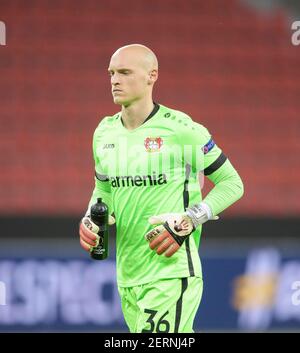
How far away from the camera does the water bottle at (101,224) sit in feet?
13.8

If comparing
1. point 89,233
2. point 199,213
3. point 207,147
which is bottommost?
point 89,233

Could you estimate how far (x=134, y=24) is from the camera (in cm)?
816

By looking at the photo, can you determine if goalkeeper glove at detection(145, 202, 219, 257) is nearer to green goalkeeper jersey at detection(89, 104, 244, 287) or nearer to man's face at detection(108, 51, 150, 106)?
green goalkeeper jersey at detection(89, 104, 244, 287)

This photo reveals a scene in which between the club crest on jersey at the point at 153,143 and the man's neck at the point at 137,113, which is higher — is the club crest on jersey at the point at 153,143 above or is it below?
below

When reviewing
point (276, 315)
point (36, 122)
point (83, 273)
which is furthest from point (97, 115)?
point (276, 315)

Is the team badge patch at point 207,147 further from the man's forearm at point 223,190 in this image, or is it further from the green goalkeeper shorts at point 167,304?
the green goalkeeper shorts at point 167,304

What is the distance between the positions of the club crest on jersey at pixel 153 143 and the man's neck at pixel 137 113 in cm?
12

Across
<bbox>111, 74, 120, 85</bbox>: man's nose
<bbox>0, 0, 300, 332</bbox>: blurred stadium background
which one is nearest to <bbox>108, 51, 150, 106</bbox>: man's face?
<bbox>111, 74, 120, 85</bbox>: man's nose

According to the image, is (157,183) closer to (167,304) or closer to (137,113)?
(137,113)

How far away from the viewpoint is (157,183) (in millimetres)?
4152

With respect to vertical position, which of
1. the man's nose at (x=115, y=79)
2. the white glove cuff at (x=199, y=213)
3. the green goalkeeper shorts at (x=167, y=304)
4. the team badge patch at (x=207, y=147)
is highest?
the man's nose at (x=115, y=79)

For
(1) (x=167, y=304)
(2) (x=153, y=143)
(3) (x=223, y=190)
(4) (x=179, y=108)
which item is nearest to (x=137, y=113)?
(2) (x=153, y=143)

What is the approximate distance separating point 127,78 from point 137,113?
0.60ft

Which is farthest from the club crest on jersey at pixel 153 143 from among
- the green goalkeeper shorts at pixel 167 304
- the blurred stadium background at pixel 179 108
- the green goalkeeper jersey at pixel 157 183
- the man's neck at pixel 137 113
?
the blurred stadium background at pixel 179 108
